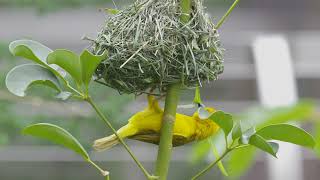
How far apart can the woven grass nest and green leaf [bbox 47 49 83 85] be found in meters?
0.09

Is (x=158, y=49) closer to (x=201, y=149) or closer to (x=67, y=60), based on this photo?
(x=67, y=60)

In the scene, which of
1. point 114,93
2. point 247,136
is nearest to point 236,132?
point 247,136

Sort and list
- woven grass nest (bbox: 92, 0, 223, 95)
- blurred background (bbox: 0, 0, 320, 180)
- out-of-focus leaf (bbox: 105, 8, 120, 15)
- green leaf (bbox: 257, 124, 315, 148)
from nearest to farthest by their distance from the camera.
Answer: green leaf (bbox: 257, 124, 315, 148) → woven grass nest (bbox: 92, 0, 223, 95) → out-of-focus leaf (bbox: 105, 8, 120, 15) → blurred background (bbox: 0, 0, 320, 180)

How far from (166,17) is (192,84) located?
4.7 inches

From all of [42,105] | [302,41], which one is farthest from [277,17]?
[42,105]

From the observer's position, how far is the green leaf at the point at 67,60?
38.1 inches

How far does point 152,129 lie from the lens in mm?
1173

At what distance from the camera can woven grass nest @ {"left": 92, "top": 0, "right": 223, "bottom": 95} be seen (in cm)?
110

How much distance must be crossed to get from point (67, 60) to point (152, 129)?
250 millimetres

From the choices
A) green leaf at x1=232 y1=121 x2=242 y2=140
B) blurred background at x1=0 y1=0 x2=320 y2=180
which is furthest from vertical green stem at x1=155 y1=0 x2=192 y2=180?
blurred background at x1=0 y1=0 x2=320 y2=180

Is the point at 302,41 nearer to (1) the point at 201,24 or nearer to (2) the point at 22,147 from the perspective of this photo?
(2) the point at 22,147

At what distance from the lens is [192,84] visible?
45.2 inches

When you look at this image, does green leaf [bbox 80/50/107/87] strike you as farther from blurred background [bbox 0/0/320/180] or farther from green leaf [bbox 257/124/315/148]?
blurred background [bbox 0/0/320/180]

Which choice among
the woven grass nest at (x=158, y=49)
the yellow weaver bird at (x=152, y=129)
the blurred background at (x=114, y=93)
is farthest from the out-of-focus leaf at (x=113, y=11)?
the blurred background at (x=114, y=93)
